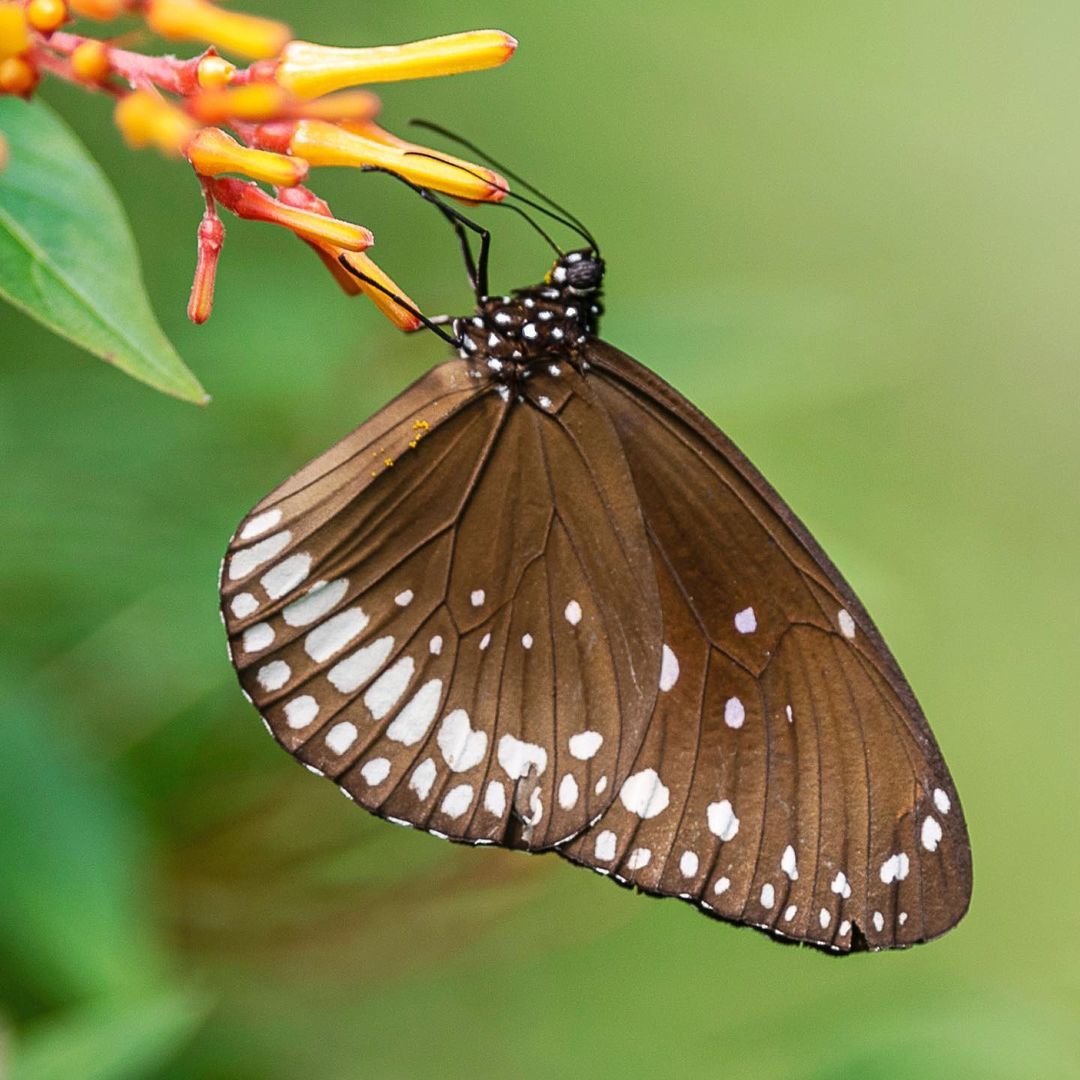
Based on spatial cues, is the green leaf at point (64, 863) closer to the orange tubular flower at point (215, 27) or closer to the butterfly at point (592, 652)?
the butterfly at point (592, 652)

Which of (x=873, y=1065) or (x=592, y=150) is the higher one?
(x=592, y=150)

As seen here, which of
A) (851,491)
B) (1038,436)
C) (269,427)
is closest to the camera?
(269,427)

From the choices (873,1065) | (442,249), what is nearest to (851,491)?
(442,249)

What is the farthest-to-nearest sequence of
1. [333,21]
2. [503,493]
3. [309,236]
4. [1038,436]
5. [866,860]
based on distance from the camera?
[1038,436], [333,21], [503,493], [866,860], [309,236]

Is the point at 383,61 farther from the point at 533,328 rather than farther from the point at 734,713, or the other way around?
the point at 734,713

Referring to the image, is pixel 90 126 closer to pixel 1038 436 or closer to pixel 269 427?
pixel 269 427

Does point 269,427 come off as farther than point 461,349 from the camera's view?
Yes
